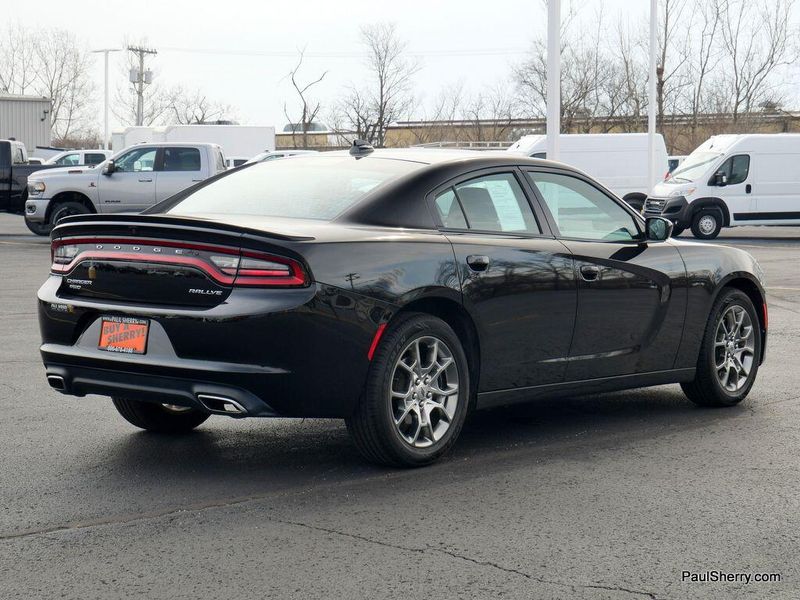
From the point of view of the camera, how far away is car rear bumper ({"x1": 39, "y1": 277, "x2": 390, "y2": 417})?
17.5ft

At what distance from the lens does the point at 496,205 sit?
6484 mm

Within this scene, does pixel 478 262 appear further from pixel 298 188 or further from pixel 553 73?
pixel 553 73

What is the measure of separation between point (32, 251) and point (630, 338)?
1703 cm

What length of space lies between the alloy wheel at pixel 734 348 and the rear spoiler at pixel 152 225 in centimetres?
326

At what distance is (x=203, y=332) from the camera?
5348mm

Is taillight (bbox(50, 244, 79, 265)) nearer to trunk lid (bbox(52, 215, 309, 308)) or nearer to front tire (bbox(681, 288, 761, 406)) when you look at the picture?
trunk lid (bbox(52, 215, 309, 308))

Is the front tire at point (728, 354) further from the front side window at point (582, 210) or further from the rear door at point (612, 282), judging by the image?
the front side window at point (582, 210)

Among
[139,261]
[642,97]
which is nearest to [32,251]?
[139,261]

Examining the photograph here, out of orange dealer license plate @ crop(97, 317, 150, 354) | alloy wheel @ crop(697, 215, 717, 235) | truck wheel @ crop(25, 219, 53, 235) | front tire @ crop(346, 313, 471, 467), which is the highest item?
alloy wheel @ crop(697, 215, 717, 235)

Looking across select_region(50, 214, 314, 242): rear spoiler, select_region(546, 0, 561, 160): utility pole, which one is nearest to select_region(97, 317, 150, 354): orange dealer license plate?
select_region(50, 214, 314, 242): rear spoiler

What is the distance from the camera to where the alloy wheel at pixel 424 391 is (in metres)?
5.80

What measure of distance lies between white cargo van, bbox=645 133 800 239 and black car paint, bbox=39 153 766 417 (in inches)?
866

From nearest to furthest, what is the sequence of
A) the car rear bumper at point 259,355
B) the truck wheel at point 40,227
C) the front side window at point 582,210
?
the car rear bumper at point 259,355 → the front side window at point 582,210 → the truck wheel at point 40,227

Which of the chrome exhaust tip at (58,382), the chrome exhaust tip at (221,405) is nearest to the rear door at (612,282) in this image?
the chrome exhaust tip at (221,405)
